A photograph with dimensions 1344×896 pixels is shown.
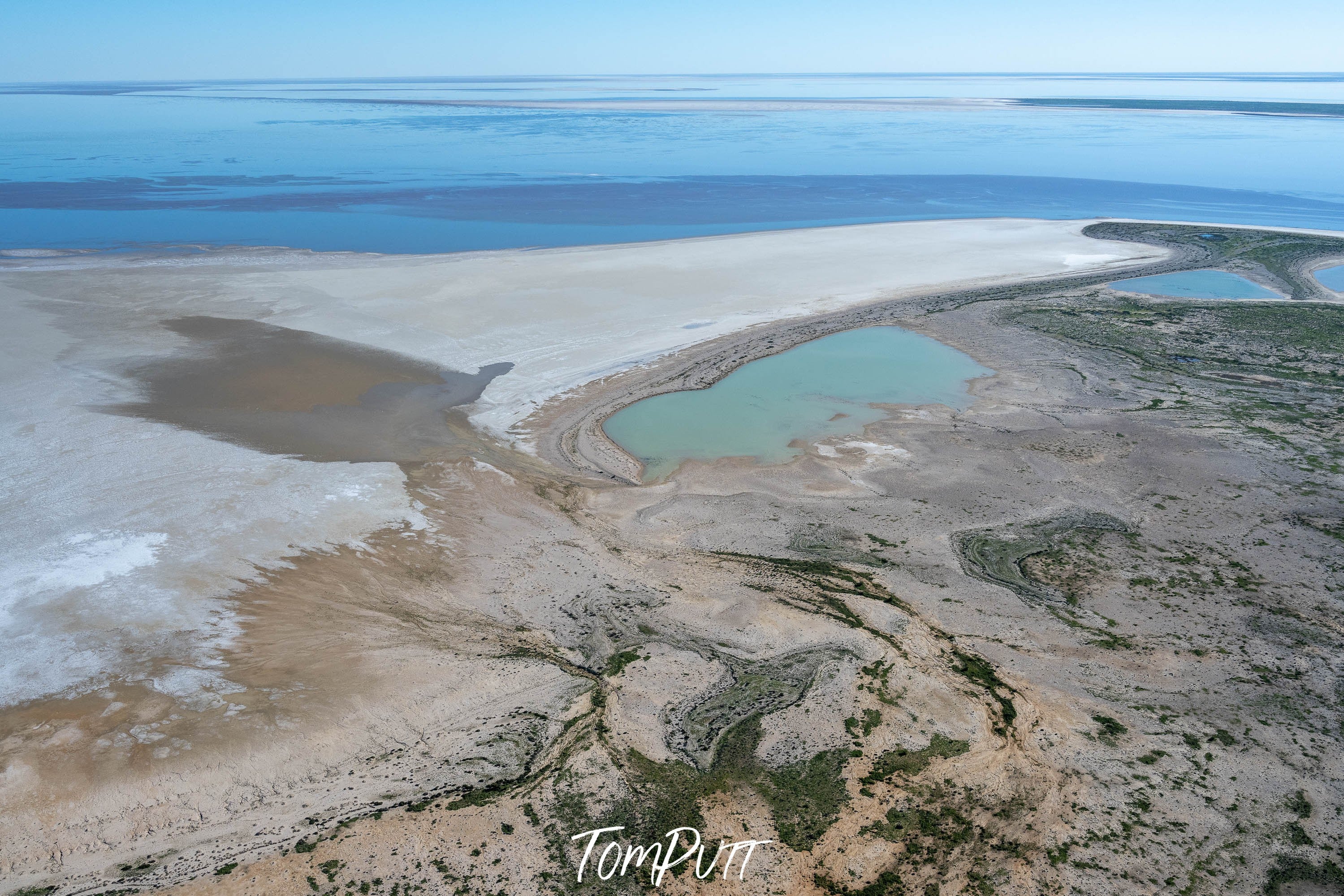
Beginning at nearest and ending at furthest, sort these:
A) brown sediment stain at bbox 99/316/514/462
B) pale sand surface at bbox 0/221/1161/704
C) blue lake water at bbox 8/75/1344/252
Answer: pale sand surface at bbox 0/221/1161/704
brown sediment stain at bbox 99/316/514/462
blue lake water at bbox 8/75/1344/252

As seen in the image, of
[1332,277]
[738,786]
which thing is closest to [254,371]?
[738,786]

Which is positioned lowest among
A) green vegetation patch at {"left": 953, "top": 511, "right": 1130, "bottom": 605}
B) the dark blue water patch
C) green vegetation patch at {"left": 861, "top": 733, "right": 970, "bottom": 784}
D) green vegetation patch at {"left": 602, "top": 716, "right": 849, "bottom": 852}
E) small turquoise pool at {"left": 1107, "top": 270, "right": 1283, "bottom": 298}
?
green vegetation patch at {"left": 602, "top": 716, "right": 849, "bottom": 852}

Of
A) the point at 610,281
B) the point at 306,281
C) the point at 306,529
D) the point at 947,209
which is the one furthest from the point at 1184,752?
the point at 947,209

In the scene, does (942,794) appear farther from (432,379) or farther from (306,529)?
(432,379)

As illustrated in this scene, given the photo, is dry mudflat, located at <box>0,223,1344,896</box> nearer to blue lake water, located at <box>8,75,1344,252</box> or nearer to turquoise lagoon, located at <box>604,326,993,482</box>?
turquoise lagoon, located at <box>604,326,993,482</box>

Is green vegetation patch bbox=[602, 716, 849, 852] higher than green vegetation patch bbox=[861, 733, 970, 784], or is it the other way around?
green vegetation patch bbox=[861, 733, 970, 784]

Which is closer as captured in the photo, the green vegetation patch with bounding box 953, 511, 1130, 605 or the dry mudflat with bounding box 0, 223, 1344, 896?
the dry mudflat with bounding box 0, 223, 1344, 896

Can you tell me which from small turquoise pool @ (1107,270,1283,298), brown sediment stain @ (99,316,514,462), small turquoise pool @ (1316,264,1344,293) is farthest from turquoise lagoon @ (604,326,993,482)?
small turquoise pool @ (1316,264,1344,293)

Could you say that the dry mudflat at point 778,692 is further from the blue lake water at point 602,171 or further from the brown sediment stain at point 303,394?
the blue lake water at point 602,171
